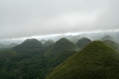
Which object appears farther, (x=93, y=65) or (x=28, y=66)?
(x=28, y=66)

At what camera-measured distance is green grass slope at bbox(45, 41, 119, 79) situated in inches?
920

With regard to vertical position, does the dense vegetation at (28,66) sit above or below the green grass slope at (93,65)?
below

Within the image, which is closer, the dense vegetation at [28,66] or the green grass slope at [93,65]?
the green grass slope at [93,65]

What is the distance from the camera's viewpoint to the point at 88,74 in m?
23.4

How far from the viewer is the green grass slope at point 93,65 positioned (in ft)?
76.6

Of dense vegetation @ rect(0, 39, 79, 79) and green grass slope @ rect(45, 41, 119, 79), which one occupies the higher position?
green grass slope @ rect(45, 41, 119, 79)

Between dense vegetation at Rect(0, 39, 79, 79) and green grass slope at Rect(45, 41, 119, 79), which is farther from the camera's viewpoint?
dense vegetation at Rect(0, 39, 79, 79)

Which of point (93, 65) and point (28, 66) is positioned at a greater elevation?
point (93, 65)

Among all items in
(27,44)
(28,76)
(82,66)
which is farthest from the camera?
(27,44)

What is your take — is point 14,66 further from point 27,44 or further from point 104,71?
point 27,44

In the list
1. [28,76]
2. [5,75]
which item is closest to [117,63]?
[28,76]

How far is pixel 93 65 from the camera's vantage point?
24.9 metres

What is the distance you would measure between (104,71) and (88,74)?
1996mm

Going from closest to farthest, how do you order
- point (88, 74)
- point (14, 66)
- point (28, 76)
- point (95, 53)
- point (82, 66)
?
1. point (88, 74)
2. point (82, 66)
3. point (95, 53)
4. point (28, 76)
5. point (14, 66)
